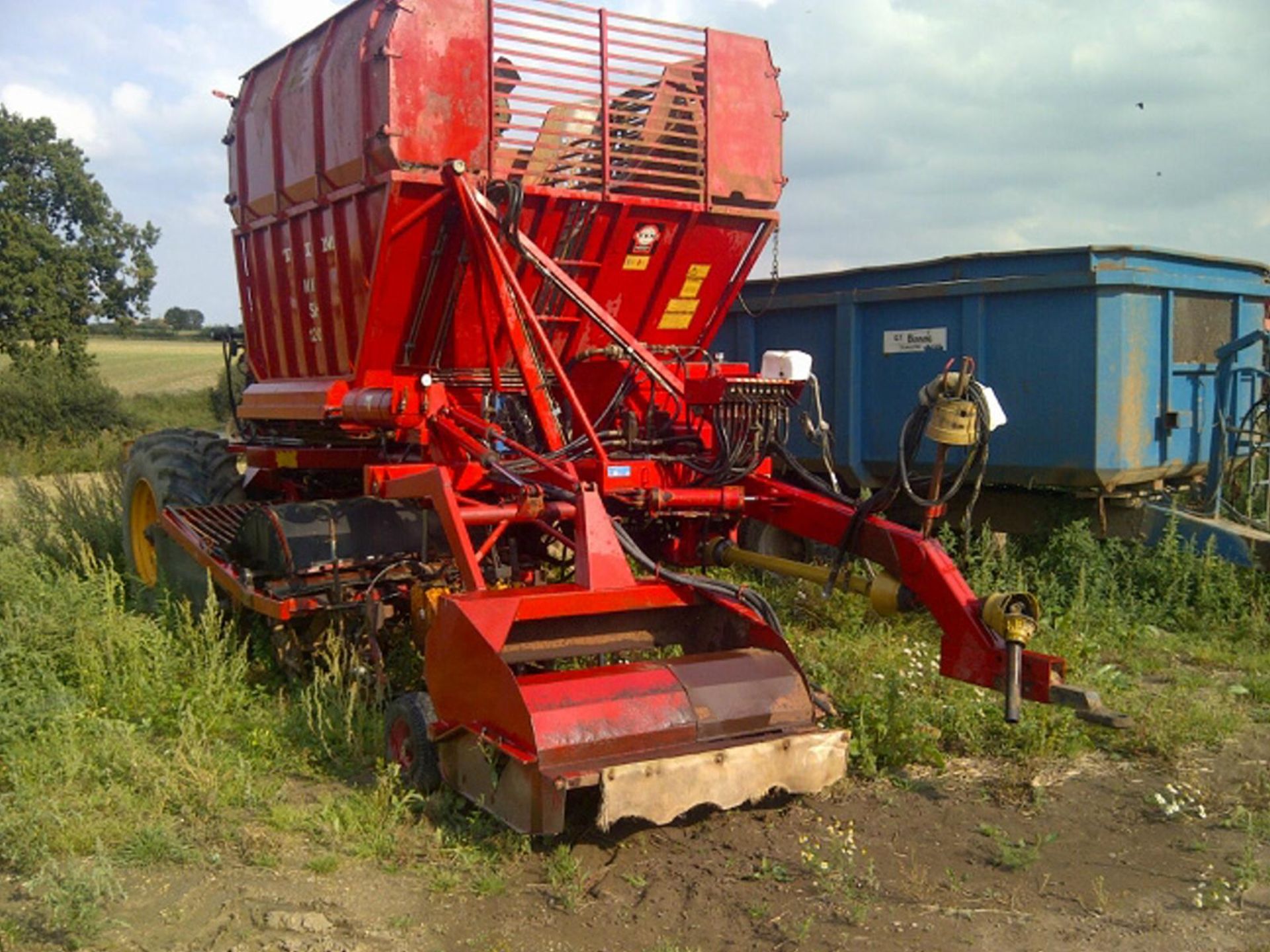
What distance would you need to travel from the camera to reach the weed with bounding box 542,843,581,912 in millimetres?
3795

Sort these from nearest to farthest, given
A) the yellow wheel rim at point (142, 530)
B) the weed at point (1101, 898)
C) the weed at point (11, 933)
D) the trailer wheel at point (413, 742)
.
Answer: the weed at point (11, 933) → the weed at point (1101, 898) → the trailer wheel at point (413, 742) → the yellow wheel rim at point (142, 530)

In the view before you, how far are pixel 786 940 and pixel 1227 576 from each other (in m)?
4.83

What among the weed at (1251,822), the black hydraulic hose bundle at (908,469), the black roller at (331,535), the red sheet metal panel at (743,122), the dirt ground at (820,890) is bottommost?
the dirt ground at (820,890)

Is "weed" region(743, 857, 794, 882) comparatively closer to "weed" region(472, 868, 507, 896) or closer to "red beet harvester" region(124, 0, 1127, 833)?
"red beet harvester" region(124, 0, 1127, 833)

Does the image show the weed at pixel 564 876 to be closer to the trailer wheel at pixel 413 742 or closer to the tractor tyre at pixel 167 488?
the trailer wheel at pixel 413 742

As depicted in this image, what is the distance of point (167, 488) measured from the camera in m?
7.22

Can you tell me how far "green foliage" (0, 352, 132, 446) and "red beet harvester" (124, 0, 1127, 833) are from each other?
21104mm

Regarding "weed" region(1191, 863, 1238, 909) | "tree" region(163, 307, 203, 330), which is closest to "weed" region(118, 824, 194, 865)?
"weed" region(1191, 863, 1238, 909)

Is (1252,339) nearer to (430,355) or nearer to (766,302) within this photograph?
(766,302)

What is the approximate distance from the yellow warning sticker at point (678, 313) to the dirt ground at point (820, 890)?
3.17m

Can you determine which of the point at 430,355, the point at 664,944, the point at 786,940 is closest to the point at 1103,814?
the point at 786,940

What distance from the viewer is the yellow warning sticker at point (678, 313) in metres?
6.96

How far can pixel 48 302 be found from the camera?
3127 cm

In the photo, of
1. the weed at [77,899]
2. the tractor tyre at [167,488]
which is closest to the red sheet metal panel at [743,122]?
the tractor tyre at [167,488]
